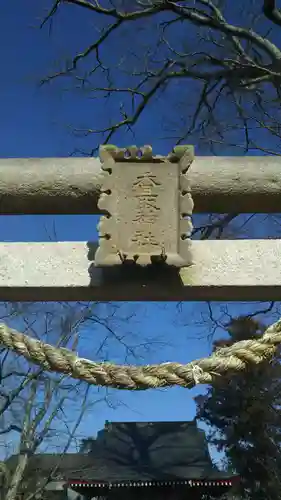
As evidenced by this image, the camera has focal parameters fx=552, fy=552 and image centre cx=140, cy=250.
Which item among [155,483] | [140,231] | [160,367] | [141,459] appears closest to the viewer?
[160,367]

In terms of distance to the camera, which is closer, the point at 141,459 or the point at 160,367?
the point at 160,367

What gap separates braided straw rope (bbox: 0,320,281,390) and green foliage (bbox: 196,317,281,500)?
985 cm

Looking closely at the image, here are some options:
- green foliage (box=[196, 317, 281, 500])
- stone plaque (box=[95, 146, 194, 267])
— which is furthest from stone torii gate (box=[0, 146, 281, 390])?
green foliage (box=[196, 317, 281, 500])

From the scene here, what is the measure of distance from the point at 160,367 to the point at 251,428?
40.0 feet

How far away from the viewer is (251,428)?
1258cm

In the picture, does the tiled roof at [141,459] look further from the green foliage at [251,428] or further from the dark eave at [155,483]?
the green foliage at [251,428]

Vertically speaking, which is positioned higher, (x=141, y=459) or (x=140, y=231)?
(x=141, y=459)

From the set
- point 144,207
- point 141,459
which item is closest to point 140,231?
point 144,207

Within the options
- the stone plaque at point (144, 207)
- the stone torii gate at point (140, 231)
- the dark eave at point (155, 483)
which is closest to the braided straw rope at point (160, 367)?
the stone torii gate at point (140, 231)

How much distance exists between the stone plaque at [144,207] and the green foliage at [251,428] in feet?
31.8

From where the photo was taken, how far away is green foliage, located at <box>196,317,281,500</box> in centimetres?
1176

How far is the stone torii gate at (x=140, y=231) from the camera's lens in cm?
151

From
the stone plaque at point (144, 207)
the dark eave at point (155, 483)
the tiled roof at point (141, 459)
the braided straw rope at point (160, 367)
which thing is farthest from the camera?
the tiled roof at point (141, 459)

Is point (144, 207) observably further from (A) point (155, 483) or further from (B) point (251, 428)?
(B) point (251, 428)
